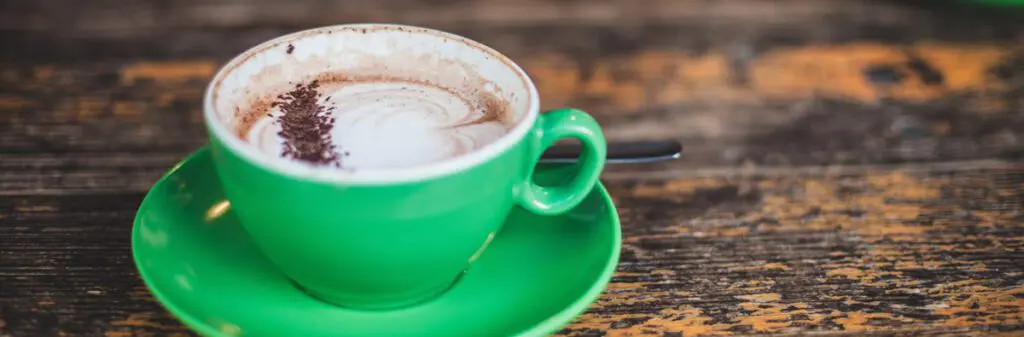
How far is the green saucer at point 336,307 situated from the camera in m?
0.60

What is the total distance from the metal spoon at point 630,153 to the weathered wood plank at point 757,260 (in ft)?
0.15

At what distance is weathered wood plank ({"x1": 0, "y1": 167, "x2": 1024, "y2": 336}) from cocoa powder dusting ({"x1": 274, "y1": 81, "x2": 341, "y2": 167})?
0.18 metres


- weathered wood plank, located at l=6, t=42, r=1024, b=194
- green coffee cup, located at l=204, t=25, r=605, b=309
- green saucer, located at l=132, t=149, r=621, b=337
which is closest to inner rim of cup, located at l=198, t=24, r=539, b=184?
green coffee cup, located at l=204, t=25, r=605, b=309

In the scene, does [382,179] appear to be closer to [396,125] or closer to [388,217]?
[388,217]

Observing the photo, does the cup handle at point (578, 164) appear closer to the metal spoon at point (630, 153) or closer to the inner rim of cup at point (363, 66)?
the inner rim of cup at point (363, 66)

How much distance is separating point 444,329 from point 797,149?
1.75 ft

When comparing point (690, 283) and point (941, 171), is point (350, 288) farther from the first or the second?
point (941, 171)

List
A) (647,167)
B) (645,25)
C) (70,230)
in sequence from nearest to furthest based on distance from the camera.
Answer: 1. (70,230)
2. (647,167)
3. (645,25)

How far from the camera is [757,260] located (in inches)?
30.1

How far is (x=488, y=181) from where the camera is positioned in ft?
1.87

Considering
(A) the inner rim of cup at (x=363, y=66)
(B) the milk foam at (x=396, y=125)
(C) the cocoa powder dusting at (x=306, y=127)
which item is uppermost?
(A) the inner rim of cup at (x=363, y=66)

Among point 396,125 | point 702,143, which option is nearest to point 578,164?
point 396,125

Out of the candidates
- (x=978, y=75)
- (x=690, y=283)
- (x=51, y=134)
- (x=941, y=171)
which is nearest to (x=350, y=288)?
(x=690, y=283)

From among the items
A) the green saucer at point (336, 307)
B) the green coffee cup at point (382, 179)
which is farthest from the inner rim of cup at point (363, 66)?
the green saucer at point (336, 307)
